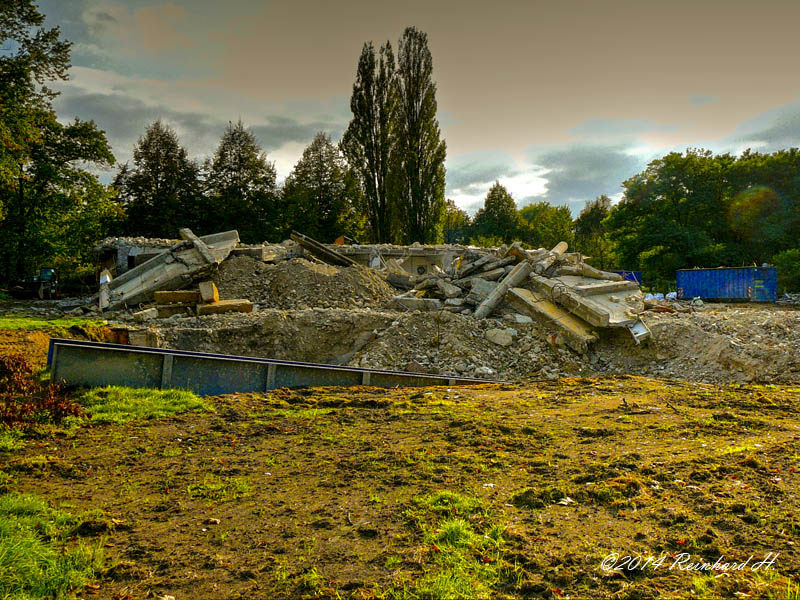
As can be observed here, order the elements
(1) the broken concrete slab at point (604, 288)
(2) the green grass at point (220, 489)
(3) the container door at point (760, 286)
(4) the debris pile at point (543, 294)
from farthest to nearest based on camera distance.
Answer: (3) the container door at point (760, 286) → (1) the broken concrete slab at point (604, 288) → (4) the debris pile at point (543, 294) → (2) the green grass at point (220, 489)

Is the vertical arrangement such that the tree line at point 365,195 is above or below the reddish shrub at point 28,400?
above

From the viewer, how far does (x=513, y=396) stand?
7.28 metres

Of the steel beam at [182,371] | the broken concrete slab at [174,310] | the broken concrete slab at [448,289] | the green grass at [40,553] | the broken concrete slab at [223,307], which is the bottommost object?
the green grass at [40,553]

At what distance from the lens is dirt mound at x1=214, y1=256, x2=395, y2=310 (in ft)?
44.5

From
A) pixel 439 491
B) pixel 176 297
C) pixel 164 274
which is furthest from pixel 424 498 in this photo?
pixel 164 274

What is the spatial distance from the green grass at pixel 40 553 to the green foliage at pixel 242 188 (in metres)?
30.9

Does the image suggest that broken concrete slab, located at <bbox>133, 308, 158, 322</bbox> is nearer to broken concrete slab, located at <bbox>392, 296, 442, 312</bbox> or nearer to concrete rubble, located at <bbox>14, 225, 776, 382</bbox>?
concrete rubble, located at <bbox>14, 225, 776, 382</bbox>

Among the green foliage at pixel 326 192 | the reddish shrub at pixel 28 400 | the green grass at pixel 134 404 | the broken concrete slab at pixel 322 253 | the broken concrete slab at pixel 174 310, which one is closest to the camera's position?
the reddish shrub at pixel 28 400

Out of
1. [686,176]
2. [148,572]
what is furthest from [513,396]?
[686,176]

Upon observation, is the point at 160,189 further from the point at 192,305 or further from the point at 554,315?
the point at 554,315

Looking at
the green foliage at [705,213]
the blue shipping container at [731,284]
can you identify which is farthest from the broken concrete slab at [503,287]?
the green foliage at [705,213]

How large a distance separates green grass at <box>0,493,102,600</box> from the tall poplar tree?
90.9 feet

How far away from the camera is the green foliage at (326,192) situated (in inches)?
1404

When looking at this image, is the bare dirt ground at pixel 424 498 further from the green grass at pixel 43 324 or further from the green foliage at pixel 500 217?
the green foliage at pixel 500 217
